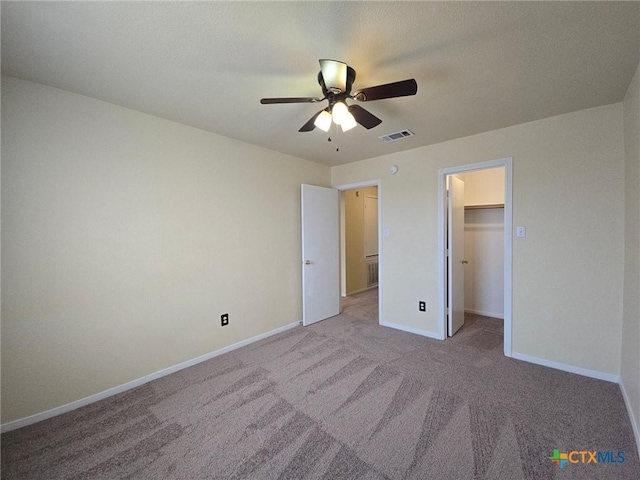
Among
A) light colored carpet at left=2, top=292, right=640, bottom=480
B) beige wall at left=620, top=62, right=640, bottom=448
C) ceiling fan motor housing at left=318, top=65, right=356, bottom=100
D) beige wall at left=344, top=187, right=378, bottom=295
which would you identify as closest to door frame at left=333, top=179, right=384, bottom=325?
beige wall at left=344, top=187, right=378, bottom=295

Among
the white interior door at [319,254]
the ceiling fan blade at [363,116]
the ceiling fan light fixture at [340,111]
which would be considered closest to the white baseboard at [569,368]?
the white interior door at [319,254]

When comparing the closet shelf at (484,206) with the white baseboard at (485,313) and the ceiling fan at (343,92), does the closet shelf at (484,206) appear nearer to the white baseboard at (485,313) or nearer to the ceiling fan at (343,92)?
the white baseboard at (485,313)

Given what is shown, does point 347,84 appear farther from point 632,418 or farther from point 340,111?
point 632,418

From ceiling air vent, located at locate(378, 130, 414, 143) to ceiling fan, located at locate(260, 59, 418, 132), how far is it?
1.14 m

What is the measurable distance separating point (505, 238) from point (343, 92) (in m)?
2.26

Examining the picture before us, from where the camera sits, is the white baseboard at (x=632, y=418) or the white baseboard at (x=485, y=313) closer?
the white baseboard at (x=632, y=418)

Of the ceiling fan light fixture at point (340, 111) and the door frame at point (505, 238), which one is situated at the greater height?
the ceiling fan light fixture at point (340, 111)

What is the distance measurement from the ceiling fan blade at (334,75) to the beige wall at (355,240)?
382 cm

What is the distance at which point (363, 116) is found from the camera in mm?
1753

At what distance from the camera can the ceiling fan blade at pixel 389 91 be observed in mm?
1445

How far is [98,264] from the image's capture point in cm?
206

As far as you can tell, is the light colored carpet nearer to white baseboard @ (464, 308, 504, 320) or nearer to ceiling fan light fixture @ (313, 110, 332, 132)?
white baseboard @ (464, 308, 504, 320)

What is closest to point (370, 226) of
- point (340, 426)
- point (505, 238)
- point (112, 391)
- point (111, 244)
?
point (505, 238)

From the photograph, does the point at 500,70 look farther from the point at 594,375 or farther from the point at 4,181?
the point at 4,181
